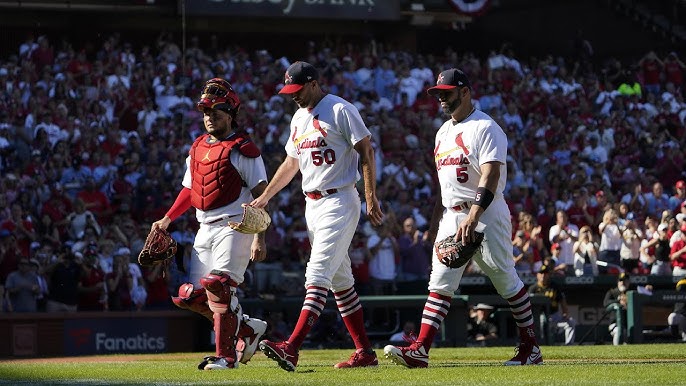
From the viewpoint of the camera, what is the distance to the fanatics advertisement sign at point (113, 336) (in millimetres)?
16953

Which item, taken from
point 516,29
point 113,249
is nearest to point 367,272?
point 113,249

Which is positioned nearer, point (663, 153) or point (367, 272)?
point (367, 272)

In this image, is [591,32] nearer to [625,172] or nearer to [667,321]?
[625,172]

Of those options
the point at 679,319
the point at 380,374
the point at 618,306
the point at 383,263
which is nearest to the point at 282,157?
the point at 383,263

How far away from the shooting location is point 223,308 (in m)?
9.76

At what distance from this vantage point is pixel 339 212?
980 centimetres

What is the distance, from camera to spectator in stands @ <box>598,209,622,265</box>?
19875mm

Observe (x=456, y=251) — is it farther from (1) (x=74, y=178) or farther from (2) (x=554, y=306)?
(1) (x=74, y=178)

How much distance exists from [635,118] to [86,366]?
1726cm

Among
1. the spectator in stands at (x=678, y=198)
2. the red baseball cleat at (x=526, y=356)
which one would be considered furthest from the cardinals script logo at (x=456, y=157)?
the spectator in stands at (x=678, y=198)

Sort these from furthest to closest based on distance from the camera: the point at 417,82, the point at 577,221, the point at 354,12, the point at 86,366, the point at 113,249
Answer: the point at 354,12
the point at 417,82
the point at 577,221
the point at 113,249
the point at 86,366

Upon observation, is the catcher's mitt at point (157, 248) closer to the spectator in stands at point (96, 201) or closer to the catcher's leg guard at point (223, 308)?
the catcher's leg guard at point (223, 308)

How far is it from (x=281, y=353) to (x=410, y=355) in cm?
96

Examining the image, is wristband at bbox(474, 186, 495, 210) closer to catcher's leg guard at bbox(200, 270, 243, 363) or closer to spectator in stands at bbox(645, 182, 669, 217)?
catcher's leg guard at bbox(200, 270, 243, 363)
